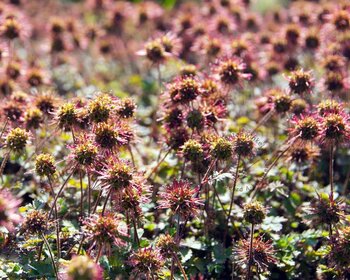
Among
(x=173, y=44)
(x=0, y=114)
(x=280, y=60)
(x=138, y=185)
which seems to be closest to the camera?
(x=138, y=185)

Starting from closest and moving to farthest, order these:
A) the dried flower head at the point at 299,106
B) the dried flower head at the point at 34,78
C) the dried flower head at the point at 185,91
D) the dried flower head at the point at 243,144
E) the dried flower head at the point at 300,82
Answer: the dried flower head at the point at 243,144 → the dried flower head at the point at 185,91 → the dried flower head at the point at 300,82 → the dried flower head at the point at 299,106 → the dried flower head at the point at 34,78

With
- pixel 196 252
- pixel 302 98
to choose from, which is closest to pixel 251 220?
pixel 196 252

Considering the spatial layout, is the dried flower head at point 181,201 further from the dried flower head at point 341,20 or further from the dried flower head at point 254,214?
the dried flower head at point 341,20

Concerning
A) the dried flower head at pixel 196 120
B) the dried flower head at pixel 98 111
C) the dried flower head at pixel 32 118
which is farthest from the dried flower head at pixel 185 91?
the dried flower head at pixel 32 118

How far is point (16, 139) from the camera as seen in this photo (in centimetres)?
332

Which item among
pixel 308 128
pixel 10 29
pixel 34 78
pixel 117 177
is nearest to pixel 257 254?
pixel 308 128

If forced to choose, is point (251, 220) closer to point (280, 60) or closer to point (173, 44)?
point (173, 44)

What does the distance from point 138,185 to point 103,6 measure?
379cm

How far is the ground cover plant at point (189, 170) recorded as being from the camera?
300cm

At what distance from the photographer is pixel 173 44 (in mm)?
4387

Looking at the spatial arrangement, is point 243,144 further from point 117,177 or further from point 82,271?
point 82,271

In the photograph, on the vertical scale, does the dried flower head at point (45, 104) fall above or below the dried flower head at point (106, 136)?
above

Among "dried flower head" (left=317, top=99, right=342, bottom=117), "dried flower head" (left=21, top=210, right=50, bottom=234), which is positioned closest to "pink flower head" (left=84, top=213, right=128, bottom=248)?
"dried flower head" (left=21, top=210, right=50, bottom=234)

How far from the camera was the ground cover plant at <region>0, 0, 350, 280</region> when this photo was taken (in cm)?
300
